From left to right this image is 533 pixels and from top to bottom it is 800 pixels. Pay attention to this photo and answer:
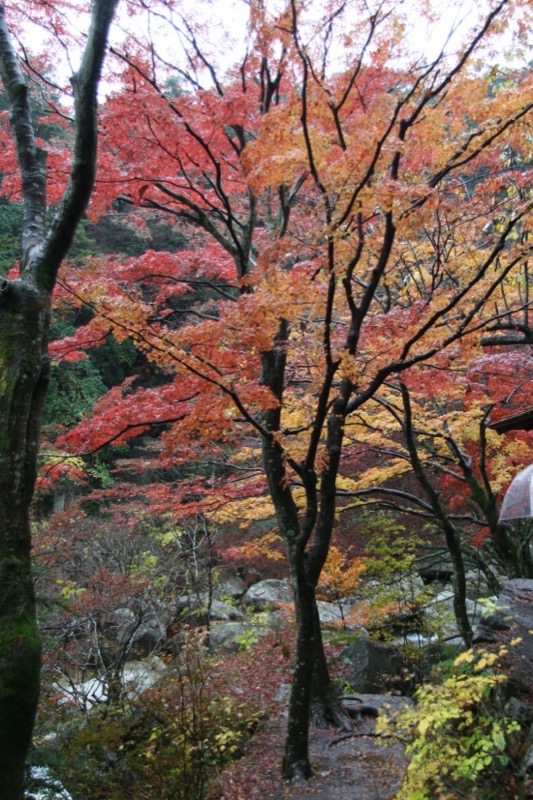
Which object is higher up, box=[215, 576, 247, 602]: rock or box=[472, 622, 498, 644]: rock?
box=[472, 622, 498, 644]: rock

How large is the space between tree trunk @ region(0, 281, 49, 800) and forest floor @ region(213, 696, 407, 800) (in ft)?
9.17

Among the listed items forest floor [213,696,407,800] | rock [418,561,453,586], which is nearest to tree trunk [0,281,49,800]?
forest floor [213,696,407,800]

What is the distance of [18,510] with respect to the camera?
356cm

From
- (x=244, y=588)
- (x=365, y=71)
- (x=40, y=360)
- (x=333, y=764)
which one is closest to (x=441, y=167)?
(x=365, y=71)

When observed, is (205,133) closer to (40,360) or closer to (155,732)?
(40,360)

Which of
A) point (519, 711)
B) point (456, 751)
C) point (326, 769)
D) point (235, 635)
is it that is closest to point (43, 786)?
point (326, 769)

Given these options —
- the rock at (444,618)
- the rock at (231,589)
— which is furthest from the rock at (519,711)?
the rock at (231,589)

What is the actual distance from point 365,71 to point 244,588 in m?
13.5

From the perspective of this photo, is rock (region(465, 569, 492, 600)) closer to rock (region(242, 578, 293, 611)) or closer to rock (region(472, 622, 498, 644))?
rock (region(242, 578, 293, 611))

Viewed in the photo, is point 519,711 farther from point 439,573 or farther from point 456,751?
point 439,573

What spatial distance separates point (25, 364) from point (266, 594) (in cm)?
1178

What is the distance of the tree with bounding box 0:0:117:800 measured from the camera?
123 inches

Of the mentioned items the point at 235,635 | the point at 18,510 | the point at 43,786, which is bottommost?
the point at 235,635

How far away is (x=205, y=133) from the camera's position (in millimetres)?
6844
